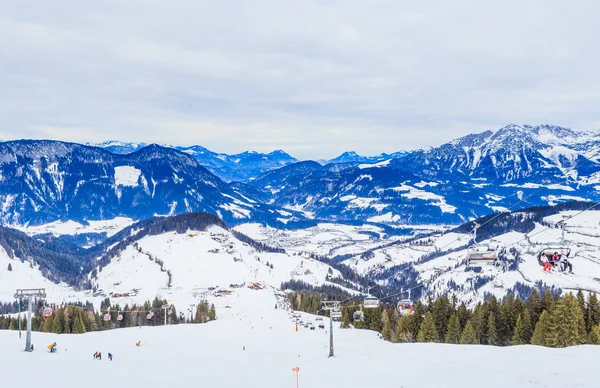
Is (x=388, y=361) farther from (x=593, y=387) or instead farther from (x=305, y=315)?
(x=305, y=315)

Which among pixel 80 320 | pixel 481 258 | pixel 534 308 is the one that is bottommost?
pixel 80 320

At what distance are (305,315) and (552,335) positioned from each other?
289 feet

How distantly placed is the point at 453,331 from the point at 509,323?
936cm

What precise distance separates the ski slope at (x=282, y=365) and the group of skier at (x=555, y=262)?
924 cm

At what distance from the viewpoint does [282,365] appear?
65500mm

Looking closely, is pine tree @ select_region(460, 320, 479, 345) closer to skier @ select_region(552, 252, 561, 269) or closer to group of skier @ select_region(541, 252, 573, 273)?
group of skier @ select_region(541, 252, 573, 273)

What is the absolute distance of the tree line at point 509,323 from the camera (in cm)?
7781

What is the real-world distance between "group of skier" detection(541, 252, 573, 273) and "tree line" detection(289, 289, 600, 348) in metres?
31.8

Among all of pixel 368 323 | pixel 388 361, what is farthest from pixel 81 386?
pixel 368 323

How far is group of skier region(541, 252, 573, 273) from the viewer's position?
4875cm

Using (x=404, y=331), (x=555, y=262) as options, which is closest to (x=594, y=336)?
(x=404, y=331)

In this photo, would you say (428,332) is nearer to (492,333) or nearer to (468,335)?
(468,335)

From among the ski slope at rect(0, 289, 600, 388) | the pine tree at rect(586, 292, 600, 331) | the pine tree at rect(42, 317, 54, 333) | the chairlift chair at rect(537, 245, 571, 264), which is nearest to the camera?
the ski slope at rect(0, 289, 600, 388)

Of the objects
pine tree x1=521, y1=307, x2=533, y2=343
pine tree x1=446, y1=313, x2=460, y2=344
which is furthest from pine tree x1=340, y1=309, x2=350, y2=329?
pine tree x1=521, y1=307, x2=533, y2=343
